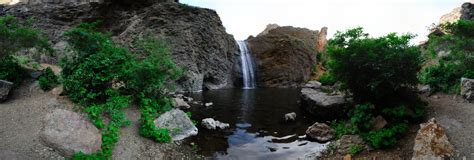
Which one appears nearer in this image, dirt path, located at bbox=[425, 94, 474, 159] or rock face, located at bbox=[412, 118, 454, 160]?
rock face, located at bbox=[412, 118, 454, 160]

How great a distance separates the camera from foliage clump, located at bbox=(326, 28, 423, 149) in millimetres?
10562

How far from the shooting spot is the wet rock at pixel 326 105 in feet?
48.1

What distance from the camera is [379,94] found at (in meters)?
11.2

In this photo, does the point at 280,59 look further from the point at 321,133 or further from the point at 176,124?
the point at 176,124

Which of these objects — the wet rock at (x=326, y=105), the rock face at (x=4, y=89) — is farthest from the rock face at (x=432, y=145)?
the rock face at (x=4, y=89)

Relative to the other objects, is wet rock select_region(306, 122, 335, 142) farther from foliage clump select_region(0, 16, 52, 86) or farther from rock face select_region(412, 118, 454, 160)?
foliage clump select_region(0, 16, 52, 86)

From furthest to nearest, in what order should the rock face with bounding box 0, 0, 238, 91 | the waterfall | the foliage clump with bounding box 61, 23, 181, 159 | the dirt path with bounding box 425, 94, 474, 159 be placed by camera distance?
the waterfall, the rock face with bounding box 0, 0, 238, 91, the foliage clump with bounding box 61, 23, 181, 159, the dirt path with bounding box 425, 94, 474, 159

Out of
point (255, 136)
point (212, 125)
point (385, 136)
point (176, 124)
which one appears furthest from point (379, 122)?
point (176, 124)

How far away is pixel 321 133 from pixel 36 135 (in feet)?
30.3

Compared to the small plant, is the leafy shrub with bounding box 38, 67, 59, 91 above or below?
above

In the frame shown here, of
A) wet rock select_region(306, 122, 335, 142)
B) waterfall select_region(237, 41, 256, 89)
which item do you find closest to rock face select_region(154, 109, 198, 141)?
wet rock select_region(306, 122, 335, 142)

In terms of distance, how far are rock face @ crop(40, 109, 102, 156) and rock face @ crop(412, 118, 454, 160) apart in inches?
335

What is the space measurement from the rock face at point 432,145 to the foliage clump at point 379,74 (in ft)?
4.28

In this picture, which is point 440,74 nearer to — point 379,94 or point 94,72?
point 379,94
